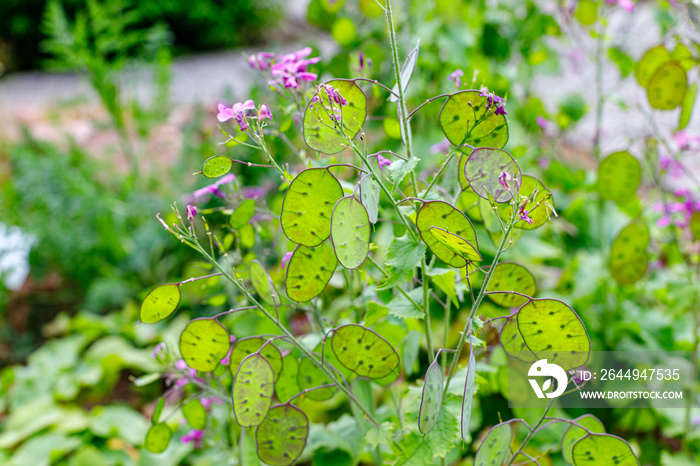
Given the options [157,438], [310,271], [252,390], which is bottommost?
[157,438]

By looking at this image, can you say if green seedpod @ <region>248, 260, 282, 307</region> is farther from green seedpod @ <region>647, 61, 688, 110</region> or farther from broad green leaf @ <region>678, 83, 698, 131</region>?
broad green leaf @ <region>678, 83, 698, 131</region>

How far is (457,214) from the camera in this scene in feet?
1.66

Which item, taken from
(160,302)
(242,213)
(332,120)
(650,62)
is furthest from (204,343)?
(650,62)

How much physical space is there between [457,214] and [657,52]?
74 cm

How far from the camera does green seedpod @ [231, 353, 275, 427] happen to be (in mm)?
546

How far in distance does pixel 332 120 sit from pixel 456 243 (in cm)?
18

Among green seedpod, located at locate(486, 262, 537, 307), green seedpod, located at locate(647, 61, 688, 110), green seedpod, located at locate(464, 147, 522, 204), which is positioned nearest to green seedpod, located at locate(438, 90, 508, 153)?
green seedpod, located at locate(464, 147, 522, 204)

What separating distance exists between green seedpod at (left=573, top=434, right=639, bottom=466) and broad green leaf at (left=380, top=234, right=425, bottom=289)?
0.84 feet

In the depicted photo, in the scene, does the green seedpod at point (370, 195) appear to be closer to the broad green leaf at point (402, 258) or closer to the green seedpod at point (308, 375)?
the broad green leaf at point (402, 258)

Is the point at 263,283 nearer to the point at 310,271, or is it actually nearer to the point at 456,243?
the point at 310,271

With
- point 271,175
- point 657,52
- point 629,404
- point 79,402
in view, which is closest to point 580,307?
point 629,404

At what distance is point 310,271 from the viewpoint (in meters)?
0.57

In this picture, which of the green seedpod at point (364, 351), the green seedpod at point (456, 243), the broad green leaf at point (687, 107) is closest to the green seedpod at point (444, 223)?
the green seedpod at point (456, 243)

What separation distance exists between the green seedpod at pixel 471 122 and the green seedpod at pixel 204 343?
1.14 feet
